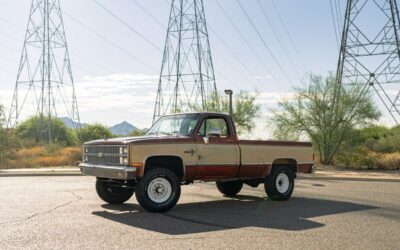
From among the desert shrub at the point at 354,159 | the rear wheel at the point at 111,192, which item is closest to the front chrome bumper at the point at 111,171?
the rear wheel at the point at 111,192

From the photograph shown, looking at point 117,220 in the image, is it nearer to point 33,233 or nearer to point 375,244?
point 33,233

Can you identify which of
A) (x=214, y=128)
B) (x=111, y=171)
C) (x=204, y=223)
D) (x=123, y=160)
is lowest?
(x=204, y=223)

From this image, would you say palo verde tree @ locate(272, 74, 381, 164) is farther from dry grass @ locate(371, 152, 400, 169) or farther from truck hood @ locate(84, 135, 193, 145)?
truck hood @ locate(84, 135, 193, 145)

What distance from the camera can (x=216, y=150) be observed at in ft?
41.3

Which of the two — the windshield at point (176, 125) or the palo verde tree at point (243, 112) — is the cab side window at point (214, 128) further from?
the palo verde tree at point (243, 112)

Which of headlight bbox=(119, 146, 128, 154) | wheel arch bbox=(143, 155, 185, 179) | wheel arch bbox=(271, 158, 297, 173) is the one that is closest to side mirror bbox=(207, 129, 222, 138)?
wheel arch bbox=(143, 155, 185, 179)

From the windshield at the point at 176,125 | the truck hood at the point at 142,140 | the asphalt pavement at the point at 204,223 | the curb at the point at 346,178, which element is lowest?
the asphalt pavement at the point at 204,223

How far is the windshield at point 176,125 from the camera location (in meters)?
12.5

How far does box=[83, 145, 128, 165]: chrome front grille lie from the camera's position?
11211 millimetres

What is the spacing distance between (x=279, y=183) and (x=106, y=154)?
16.0ft

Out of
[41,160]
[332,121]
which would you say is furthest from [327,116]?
[41,160]

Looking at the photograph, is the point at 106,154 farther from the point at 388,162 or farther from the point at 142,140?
the point at 388,162

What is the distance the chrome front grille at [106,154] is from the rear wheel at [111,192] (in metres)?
0.65

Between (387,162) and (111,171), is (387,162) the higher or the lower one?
the higher one
